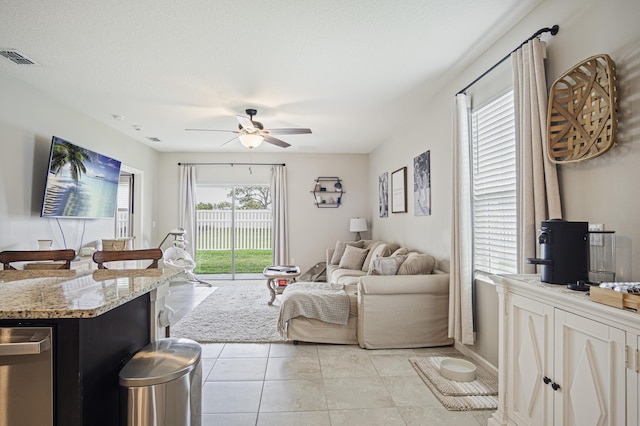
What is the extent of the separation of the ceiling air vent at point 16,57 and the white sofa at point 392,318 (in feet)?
11.0

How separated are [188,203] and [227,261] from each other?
1.45 metres

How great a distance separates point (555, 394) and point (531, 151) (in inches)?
52.3

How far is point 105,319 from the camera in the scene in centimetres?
147

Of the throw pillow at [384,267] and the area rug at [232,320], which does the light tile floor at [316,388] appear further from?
the throw pillow at [384,267]

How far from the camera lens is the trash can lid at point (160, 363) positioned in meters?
1.38

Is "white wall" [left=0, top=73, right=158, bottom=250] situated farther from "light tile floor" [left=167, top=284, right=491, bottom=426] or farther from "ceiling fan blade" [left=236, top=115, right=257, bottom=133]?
"light tile floor" [left=167, top=284, right=491, bottom=426]

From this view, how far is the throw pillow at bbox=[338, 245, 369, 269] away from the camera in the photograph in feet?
18.0

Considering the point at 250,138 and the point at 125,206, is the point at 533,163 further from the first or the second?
the point at 125,206

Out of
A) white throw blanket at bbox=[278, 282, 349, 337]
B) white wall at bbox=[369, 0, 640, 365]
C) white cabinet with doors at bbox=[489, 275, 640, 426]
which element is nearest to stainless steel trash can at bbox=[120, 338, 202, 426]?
white cabinet with doors at bbox=[489, 275, 640, 426]

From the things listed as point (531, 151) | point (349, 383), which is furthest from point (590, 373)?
point (349, 383)

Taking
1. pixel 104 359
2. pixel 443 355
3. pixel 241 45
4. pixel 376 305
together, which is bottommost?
pixel 443 355

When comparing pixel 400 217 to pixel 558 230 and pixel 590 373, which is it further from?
pixel 590 373

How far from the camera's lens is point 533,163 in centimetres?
204

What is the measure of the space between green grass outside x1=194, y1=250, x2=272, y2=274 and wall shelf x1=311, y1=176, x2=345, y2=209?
1568 mm
